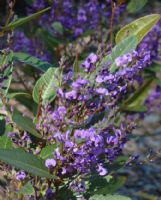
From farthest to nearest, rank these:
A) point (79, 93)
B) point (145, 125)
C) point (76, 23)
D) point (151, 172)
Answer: point (145, 125)
point (151, 172)
point (76, 23)
point (79, 93)

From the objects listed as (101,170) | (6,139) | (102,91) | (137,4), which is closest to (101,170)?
(101,170)

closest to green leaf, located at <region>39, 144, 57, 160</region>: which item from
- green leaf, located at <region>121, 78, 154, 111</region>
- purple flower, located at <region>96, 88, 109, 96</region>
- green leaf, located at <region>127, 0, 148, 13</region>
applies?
purple flower, located at <region>96, 88, 109, 96</region>

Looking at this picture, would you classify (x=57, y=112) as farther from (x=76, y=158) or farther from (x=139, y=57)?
(x=139, y=57)

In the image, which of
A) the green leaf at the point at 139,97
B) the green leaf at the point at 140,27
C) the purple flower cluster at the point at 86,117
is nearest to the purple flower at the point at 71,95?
the purple flower cluster at the point at 86,117

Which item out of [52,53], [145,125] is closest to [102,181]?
[52,53]

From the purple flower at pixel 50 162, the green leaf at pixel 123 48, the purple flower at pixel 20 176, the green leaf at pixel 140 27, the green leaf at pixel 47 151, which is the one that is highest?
the green leaf at pixel 140 27

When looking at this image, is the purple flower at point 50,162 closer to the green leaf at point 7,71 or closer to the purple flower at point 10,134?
the purple flower at point 10,134
